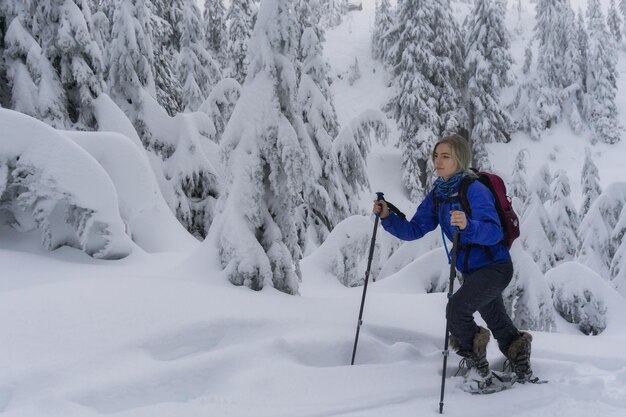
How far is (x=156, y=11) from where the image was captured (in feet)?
71.7

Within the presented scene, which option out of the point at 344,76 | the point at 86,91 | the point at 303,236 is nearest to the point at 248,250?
the point at 303,236

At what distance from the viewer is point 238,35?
2766cm

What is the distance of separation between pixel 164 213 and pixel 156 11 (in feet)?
58.0

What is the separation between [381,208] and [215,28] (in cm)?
3075

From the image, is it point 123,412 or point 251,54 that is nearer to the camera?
point 123,412

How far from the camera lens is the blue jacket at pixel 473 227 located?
3.50 metres

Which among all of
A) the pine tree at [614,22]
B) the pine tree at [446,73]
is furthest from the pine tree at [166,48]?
the pine tree at [614,22]

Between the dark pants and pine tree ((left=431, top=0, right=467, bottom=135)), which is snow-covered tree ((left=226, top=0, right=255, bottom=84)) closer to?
pine tree ((left=431, top=0, right=467, bottom=135))

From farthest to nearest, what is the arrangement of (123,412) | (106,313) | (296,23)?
(296,23) < (106,313) < (123,412)

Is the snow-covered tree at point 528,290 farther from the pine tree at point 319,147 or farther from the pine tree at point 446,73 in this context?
the pine tree at point 446,73

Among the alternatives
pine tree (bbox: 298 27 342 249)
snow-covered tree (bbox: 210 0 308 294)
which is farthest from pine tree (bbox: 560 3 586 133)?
snow-covered tree (bbox: 210 0 308 294)

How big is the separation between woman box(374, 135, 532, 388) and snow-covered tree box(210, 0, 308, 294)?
→ 77.0 inches

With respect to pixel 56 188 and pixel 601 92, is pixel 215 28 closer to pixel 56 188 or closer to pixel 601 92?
pixel 56 188

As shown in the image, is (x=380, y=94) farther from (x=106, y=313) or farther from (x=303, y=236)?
(x=106, y=313)
